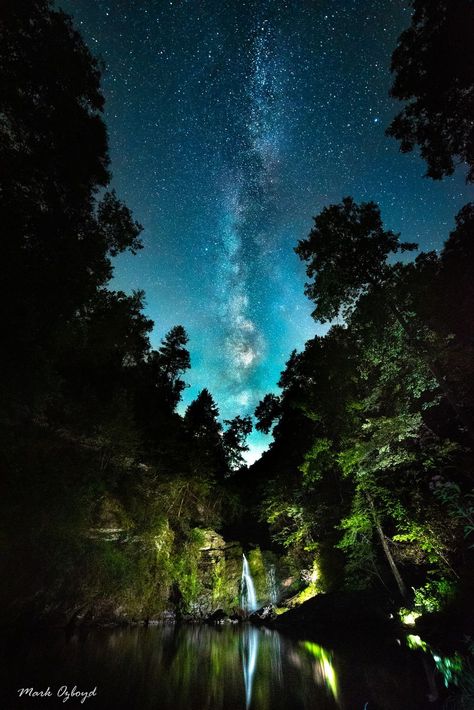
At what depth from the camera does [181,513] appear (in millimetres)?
25984

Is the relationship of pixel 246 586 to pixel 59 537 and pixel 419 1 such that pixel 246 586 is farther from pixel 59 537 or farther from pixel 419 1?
pixel 419 1

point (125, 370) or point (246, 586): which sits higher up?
point (125, 370)

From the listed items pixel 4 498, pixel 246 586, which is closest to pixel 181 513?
pixel 246 586

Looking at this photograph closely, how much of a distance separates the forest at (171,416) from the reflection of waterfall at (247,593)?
808 mm

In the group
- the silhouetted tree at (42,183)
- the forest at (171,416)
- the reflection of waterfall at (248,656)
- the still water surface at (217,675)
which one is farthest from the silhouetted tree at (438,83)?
the reflection of waterfall at (248,656)

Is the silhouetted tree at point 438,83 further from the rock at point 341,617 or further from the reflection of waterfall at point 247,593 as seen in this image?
the reflection of waterfall at point 247,593

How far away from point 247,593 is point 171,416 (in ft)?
50.9

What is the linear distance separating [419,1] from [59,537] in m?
23.9

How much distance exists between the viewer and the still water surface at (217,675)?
269 inches

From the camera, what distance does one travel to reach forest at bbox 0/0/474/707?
7.82m

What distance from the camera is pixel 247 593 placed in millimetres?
25109

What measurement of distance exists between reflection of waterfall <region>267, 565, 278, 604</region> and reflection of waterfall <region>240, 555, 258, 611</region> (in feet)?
4.20

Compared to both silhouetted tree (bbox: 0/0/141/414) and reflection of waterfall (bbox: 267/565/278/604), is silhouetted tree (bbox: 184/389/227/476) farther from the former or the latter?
silhouetted tree (bbox: 0/0/141/414)

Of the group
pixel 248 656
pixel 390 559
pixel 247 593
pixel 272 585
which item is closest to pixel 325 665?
pixel 248 656
